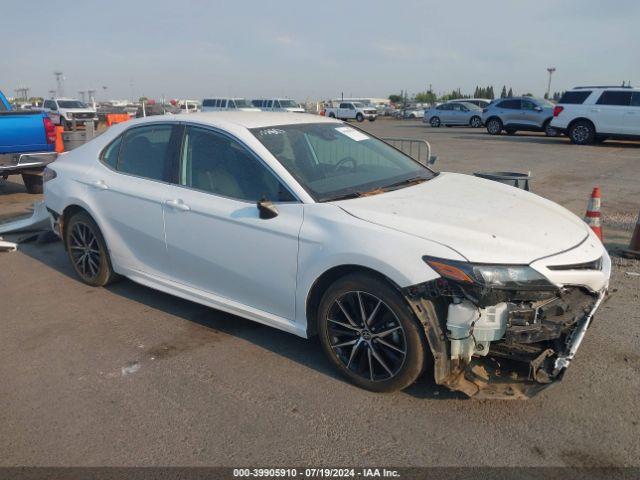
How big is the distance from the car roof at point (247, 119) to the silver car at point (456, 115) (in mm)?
28707

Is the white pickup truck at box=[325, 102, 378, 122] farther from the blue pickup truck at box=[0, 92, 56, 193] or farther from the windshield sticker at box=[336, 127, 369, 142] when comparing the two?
the windshield sticker at box=[336, 127, 369, 142]

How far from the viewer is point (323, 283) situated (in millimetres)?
3414

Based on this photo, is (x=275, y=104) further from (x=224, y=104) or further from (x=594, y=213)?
(x=594, y=213)

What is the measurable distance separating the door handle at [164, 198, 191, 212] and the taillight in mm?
6442

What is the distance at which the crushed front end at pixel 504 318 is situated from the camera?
2.91 m

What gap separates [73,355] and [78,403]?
2.28 feet

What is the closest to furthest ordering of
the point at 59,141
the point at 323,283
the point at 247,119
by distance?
the point at 323,283 < the point at 247,119 < the point at 59,141

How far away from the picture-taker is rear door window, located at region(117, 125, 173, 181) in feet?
14.4

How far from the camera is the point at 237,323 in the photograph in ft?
14.5

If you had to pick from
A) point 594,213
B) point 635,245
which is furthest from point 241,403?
point 635,245

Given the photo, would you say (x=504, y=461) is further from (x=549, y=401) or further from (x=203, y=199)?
(x=203, y=199)

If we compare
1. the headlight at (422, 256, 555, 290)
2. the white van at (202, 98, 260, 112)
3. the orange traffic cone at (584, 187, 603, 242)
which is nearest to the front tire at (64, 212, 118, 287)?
the headlight at (422, 256, 555, 290)

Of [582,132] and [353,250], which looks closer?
[353,250]

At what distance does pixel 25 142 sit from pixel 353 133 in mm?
6946
